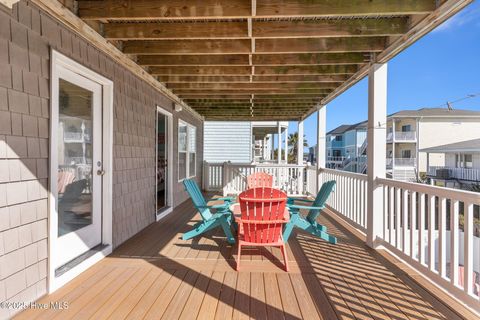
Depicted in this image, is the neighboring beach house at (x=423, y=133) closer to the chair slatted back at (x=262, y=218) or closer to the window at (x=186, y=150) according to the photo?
the window at (x=186, y=150)

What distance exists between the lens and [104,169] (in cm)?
327

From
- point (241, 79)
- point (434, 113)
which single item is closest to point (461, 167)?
point (434, 113)

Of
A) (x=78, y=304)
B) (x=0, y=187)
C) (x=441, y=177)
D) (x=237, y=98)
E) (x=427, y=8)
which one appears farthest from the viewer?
(x=441, y=177)

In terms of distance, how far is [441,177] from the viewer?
58.5 ft

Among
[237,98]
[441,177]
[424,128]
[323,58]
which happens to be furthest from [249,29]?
[424,128]

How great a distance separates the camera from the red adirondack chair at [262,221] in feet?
9.40

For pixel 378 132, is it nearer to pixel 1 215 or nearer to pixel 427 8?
pixel 427 8

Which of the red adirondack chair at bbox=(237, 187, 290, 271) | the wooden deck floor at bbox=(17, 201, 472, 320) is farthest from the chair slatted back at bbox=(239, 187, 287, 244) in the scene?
the wooden deck floor at bbox=(17, 201, 472, 320)

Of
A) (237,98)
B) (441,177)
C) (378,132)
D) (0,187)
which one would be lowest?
(441,177)

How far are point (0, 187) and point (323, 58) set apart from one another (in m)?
3.72

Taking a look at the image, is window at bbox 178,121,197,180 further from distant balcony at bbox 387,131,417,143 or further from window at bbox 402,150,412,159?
window at bbox 402,150,412,159

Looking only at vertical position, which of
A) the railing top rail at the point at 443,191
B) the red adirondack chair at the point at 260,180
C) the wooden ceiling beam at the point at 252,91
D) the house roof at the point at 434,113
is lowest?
the red adirondack chair at the point at 260,180

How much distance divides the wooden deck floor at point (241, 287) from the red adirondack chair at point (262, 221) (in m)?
0.27

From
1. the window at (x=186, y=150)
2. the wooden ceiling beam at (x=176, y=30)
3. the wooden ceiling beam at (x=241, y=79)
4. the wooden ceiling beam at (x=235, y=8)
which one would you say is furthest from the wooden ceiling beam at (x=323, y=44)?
the window at (x=186, y=150)
